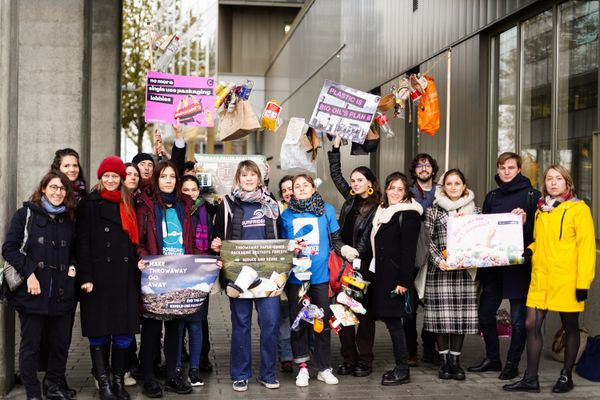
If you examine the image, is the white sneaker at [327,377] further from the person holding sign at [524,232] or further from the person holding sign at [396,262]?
the person holding sign at [524,232]

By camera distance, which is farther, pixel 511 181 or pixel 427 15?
pixel 427 15

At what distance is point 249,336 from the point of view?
667cm

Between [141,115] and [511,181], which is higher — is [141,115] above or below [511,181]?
above

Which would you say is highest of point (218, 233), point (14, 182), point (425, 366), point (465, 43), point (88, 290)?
point (465, 43)

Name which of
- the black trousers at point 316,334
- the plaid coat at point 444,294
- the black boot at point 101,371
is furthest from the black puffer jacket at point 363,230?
the black boot at point 101,371

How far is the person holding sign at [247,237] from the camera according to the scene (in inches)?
263

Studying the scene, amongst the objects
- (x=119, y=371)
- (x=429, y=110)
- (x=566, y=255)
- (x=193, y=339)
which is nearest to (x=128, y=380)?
(x=119, y=371)

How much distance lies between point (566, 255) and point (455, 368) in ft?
4.69

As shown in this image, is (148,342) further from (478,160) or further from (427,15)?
(427,15)

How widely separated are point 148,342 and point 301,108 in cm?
2230

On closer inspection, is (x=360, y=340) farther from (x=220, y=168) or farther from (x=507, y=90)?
(x=507, y=90)

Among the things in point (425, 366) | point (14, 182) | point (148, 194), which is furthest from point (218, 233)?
point (425, 366)

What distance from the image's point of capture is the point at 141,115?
30.7 m

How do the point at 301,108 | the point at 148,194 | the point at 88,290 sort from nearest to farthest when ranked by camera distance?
the point at 88,290, the point at 148,194, the point at 301,108
